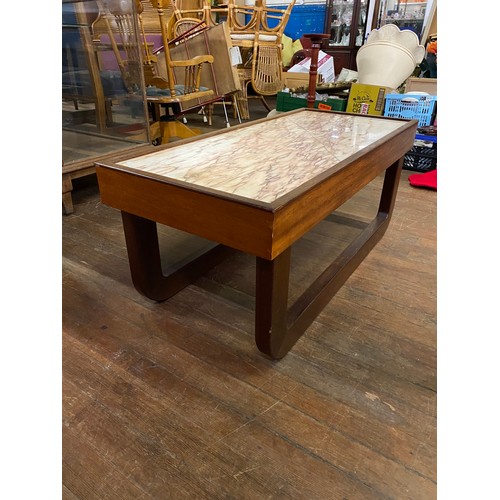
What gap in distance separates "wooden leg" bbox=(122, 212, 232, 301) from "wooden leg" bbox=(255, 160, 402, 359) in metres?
→ 0.42

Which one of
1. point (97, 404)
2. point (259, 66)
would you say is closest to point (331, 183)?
point (97, 404)

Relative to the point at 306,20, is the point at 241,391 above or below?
below

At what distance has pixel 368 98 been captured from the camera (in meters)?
2.95

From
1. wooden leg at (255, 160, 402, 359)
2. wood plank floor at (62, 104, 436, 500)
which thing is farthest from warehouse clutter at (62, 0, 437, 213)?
wooden leg at (255, 160, 402, 359)

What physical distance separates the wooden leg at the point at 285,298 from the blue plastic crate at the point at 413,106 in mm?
1577

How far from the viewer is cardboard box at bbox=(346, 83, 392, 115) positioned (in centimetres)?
289

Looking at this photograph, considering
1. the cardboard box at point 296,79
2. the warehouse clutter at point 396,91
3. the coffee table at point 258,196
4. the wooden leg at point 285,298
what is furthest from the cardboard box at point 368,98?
the wooden leg at point 285,298

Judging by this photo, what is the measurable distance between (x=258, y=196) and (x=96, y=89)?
1.91 m

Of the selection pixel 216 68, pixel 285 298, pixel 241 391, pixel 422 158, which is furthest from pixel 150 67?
pixel 241 391

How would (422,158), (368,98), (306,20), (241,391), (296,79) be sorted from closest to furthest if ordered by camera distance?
(241,391) → (422,158) → (368,98) → (296,79) → (306,20)

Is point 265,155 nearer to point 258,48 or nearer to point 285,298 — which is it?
point 285,298

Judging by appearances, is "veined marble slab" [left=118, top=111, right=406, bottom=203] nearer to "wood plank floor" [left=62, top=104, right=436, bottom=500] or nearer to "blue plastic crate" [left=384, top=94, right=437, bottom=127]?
"wood plank floor" [left=62, top=104, right=436, bottom=500]

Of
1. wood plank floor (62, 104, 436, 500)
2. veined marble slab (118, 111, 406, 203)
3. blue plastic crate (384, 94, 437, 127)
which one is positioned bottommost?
wood plank floor (62, 104, 436, 500)

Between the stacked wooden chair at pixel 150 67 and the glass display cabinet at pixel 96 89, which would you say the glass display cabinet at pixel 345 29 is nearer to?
the stacked wooden chair at pixel 150 67
